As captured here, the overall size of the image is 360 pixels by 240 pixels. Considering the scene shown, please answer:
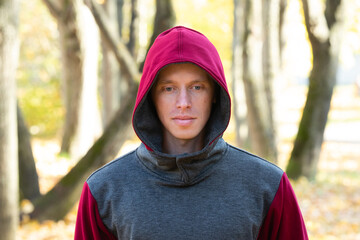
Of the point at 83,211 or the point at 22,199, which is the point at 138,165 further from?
the point at 22,199

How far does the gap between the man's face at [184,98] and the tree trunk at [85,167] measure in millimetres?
4349

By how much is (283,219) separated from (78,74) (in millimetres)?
8693

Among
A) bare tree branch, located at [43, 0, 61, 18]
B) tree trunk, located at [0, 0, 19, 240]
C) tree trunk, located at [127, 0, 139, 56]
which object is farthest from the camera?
tree trunk, located at [127, 0, 139, 56]

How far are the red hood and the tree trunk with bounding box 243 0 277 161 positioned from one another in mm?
6545

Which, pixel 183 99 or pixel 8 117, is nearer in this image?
pixel 183 99

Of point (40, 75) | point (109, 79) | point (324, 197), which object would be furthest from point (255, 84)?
point (40, 75)

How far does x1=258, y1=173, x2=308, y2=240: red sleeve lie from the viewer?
2123 mm

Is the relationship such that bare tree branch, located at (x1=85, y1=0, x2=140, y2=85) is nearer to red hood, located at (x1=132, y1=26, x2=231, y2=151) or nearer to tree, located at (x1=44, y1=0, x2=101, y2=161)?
tree, located at (x1=44, y1=0, x2=101, y2=161)

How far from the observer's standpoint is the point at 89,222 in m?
2.24

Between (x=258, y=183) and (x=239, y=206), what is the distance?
14 cm

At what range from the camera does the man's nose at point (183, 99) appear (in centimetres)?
213

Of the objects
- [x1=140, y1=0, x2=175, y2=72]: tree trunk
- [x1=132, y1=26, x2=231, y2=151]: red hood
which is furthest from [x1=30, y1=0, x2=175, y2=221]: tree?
[x1=132, y1=26, x2=231, y2=151]: red hood

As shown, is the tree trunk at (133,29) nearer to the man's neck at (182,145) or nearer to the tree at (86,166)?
the tree at (86,166)

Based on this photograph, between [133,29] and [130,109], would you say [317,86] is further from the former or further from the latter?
[133,29]
